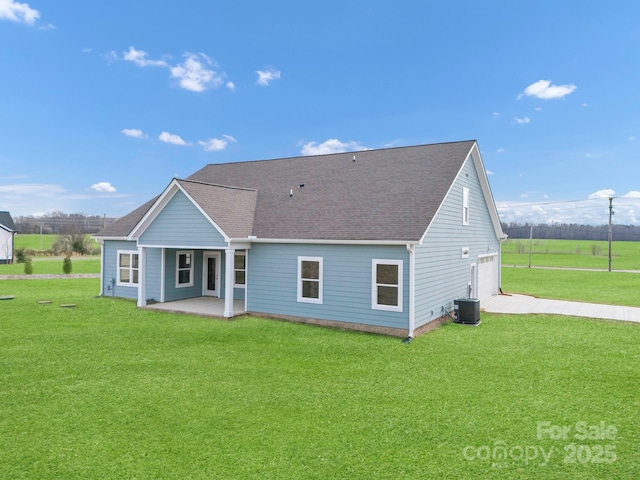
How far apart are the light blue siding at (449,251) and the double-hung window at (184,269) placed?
1046 cm

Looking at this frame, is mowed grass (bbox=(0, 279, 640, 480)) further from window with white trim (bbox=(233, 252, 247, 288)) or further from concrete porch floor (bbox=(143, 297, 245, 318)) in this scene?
window with white trim (bbox=(233, 252, 247, 288))

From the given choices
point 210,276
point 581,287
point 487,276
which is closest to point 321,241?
point 210,276

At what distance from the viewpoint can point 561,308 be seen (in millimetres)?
15836

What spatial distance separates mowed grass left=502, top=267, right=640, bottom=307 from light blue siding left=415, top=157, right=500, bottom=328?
5.51 metres

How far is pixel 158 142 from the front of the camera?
2597cm

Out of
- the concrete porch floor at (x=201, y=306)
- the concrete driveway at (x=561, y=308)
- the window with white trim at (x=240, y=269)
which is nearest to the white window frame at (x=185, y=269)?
the concrete porch floor at (x=201, y=306)

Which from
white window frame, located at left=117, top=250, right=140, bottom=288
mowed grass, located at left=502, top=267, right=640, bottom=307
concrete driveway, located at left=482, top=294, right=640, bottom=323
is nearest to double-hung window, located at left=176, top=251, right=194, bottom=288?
white window frame, located at left=117, top=250, right=140, bottom=288

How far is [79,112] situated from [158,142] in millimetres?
4630

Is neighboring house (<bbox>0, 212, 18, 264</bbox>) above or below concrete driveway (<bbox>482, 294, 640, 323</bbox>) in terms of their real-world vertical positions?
above

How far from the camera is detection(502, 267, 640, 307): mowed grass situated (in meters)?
18.8

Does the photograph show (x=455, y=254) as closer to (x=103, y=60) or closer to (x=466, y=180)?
(x=466, y=180)

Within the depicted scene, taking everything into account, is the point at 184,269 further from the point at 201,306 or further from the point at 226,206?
the point at 226,206

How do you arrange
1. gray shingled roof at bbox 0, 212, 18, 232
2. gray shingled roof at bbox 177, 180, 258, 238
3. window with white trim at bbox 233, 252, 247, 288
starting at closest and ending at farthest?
gray shingled roof at bbox 177, 180, 258, 238 → window with white trim at bbox 233, 252, 247, 288 → gray shingled roof at bbox 0, 212, 18, 232

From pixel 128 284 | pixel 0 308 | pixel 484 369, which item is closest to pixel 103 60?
pixel 128 284
